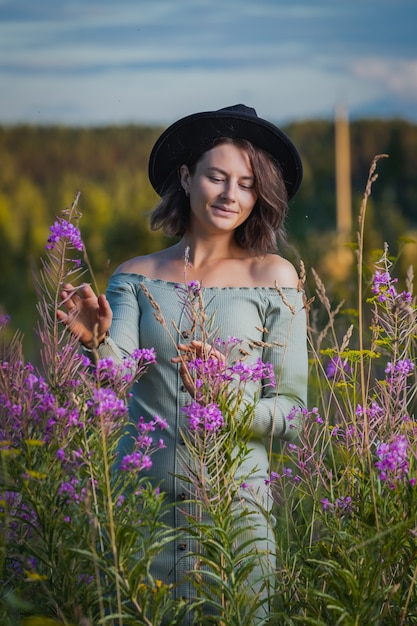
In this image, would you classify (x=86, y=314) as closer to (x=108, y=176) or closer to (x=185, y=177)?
(x=185, y=177)

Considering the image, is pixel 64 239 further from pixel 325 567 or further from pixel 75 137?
pixel 75 137

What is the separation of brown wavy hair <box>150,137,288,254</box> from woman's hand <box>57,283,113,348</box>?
2.67 feet

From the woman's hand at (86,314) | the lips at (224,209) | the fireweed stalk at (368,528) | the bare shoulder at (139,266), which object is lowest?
the fireweed stalk at (368,528)

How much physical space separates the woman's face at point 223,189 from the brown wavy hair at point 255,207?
0.03m

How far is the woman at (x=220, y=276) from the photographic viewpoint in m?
2.73

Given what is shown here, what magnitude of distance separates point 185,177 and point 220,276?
15.5 inches

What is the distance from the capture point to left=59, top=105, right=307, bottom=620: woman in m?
2.73

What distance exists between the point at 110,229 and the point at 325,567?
20.5m

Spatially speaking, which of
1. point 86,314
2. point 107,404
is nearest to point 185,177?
point 86,314

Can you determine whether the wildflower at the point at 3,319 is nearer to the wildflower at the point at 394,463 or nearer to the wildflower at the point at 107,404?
the wildflower at the point at 107,404

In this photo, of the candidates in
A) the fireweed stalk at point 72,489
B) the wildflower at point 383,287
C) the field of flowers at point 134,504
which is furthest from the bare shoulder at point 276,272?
the fireweed stalk at point 72,489

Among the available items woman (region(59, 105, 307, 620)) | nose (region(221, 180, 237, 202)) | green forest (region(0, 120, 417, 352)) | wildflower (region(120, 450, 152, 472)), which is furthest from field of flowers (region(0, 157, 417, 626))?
green forest (region(0, 120, 417, 352))

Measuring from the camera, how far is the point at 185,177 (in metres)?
3.12

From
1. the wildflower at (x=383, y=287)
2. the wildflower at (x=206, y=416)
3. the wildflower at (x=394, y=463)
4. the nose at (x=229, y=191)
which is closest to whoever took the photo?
the wildflower at (x=394, y=463)
